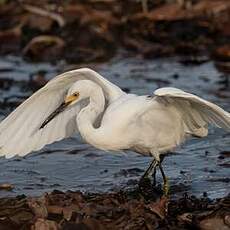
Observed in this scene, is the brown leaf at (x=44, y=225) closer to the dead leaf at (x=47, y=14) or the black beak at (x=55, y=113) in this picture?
the black beak at (x=55, y=113)

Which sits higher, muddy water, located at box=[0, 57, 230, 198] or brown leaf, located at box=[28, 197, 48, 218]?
brown leaf, located at box=[28, 197, 48, 218]

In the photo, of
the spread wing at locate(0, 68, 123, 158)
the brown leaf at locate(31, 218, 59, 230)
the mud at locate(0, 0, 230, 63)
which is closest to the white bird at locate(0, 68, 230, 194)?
the spread wing at locate(0, 68, 123, 158)

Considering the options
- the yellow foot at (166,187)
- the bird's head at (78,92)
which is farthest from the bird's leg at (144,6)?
the bird's head at (78,92)

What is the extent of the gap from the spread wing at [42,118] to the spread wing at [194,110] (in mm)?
668

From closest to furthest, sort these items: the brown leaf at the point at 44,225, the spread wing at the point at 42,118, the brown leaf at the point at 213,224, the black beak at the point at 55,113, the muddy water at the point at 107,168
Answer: the brown leaf at the point at 44,225 → the brown leaf at the point at 213,224 → the black beak at the point at 55,113 → the spread wing at the point at 42,118 → the muddy water at the point at 107,168

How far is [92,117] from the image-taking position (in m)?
8.64

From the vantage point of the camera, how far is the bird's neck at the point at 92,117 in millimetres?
8484

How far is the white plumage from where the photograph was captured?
8.59m

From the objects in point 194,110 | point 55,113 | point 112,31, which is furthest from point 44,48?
point 194,110

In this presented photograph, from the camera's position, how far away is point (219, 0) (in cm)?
2006

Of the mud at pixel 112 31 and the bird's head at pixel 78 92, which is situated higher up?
the bird's head at pixel 78 92

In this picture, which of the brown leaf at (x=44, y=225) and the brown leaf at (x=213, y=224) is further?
the brown leaf at (x=213, y=224)

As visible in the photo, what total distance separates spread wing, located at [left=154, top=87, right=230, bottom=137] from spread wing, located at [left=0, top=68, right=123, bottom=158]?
0.67 metres

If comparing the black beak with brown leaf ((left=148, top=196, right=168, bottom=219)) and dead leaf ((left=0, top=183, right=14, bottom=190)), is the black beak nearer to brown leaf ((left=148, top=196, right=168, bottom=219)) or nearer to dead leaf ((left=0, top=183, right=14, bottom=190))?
dead leaf ((left=0, top=183, right=14, bottom=190))
